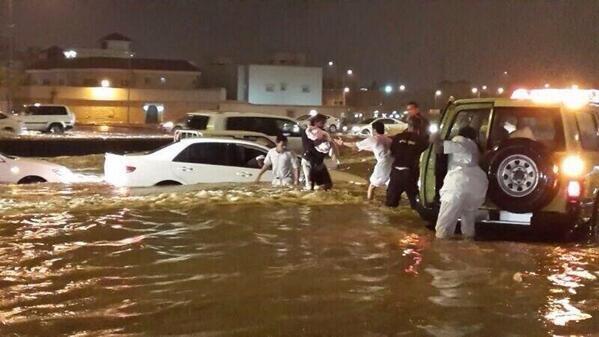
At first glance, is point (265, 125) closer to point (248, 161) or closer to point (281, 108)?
point (248, 161)

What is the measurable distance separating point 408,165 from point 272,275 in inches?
161

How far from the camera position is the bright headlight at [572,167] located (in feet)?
30.1

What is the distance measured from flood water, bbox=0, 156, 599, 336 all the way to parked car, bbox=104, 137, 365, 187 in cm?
177

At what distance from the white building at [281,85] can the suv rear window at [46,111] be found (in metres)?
36.2

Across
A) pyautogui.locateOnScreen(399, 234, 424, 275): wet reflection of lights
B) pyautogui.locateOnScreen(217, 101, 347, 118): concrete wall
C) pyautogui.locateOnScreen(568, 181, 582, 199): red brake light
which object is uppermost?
pyautogui.locateOnScreen(217, 101, 347, 118): concrete wall

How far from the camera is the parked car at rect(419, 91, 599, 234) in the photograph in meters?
9.19

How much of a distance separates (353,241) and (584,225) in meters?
2.91

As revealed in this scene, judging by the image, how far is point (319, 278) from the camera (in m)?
7.87

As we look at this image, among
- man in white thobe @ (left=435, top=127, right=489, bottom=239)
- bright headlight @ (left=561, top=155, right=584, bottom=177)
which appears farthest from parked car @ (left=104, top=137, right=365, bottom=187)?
bright headlight @ (left=561, top=155, right=584, bottom=177)

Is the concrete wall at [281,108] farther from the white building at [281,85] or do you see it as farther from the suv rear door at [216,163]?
the suv rear door at [216,163]

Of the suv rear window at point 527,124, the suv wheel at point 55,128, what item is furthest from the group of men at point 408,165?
the suv wheel at point 55,128

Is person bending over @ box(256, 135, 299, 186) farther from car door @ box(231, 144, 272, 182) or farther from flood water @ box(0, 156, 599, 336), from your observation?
flood water @ box(0, 156, 599, 336)

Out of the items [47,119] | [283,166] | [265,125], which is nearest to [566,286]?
[283,166]

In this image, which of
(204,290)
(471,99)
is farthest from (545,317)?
(471,99)
